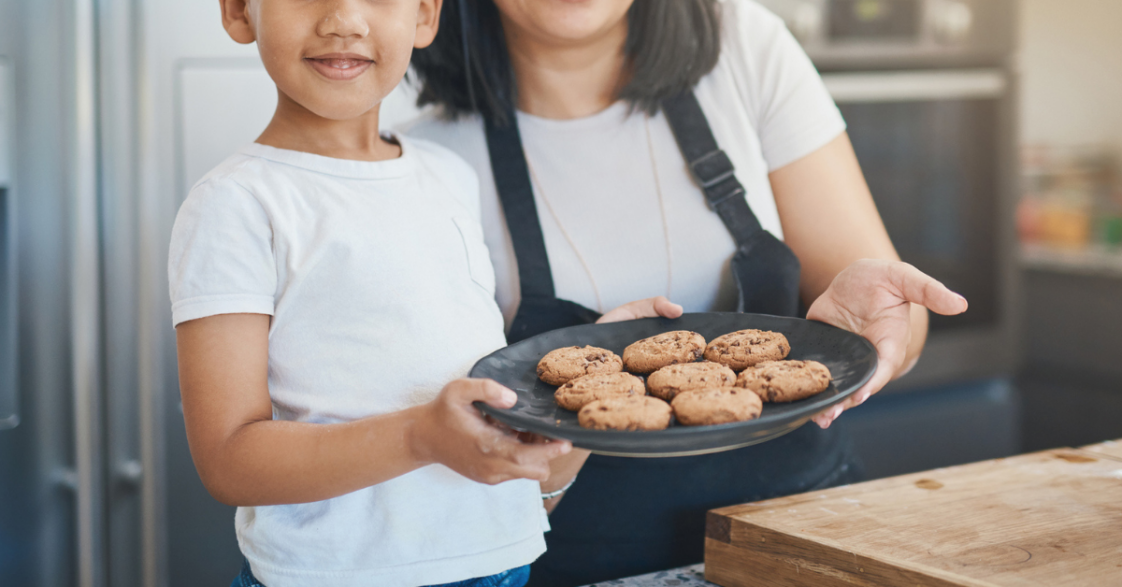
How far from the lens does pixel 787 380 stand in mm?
820

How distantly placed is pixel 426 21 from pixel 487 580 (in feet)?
2.19

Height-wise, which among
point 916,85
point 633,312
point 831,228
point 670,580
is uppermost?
point 916,85

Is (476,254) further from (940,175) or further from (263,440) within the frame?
(940,175)

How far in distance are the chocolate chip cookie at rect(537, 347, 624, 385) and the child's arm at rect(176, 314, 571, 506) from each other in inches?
5.6

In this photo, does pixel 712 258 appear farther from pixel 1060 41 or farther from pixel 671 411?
pixel 1060 41

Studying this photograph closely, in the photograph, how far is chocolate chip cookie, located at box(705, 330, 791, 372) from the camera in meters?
0.92

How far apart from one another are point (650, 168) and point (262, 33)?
0.55m

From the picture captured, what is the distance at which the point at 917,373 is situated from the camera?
240 centimetres

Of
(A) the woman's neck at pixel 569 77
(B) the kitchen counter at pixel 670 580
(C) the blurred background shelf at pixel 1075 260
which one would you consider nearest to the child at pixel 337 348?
(B) the kitchen counter at pixel 670 580

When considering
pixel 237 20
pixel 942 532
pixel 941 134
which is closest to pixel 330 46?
pixel 237 20

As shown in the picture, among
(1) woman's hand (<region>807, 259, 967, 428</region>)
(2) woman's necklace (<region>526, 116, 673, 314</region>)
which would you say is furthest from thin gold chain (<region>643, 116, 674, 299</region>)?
(1) woman's hand (<region>807, 259, 967, 428</region>)

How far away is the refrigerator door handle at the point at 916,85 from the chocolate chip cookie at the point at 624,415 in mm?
1647

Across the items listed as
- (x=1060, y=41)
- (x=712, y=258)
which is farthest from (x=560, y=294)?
(x=1060, y=41)

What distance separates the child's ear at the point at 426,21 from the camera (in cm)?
101
